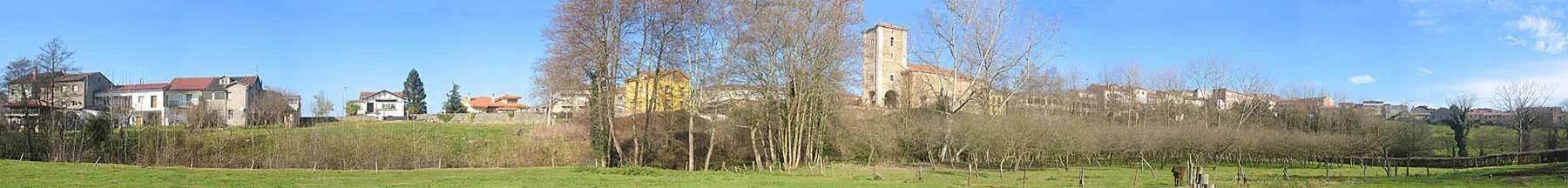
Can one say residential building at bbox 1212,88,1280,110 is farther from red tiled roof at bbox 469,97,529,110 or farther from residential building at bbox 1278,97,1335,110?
red tiled roof at bbox 469,97,529,110

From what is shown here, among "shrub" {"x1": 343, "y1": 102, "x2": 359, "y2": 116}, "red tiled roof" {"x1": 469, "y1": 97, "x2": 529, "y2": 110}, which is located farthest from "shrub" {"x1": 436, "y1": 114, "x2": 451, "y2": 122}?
"red tiled roof" {"x1": 469, "y1": 97, "x2": 529, "y2": 110}

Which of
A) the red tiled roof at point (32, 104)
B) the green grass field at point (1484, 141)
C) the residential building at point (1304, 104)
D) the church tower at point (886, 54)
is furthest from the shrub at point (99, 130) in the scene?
the green grass field at point (1484, 141)

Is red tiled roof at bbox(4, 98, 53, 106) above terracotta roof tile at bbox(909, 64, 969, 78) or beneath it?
beneath

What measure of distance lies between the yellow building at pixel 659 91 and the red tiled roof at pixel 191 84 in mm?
37959

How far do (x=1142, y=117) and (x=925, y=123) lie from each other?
27.5 metres

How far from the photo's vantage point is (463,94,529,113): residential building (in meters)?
90.1

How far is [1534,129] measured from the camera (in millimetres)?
67625

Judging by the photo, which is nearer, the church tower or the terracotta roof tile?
the terracotta roof tile

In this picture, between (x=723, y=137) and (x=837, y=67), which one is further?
(x=723, y=137)

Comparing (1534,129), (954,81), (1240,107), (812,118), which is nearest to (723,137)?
(812,118)

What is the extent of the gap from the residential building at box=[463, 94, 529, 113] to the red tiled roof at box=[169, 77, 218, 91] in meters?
25.4

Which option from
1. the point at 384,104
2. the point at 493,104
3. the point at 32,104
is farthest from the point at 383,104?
the point at 32,104

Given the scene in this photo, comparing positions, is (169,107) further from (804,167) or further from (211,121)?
(804,167)

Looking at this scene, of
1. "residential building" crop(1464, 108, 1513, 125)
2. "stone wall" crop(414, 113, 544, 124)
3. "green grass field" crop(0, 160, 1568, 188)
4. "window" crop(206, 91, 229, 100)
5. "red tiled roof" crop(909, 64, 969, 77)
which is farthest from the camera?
"residential building" crop(1464, 108, 1513, 125)
